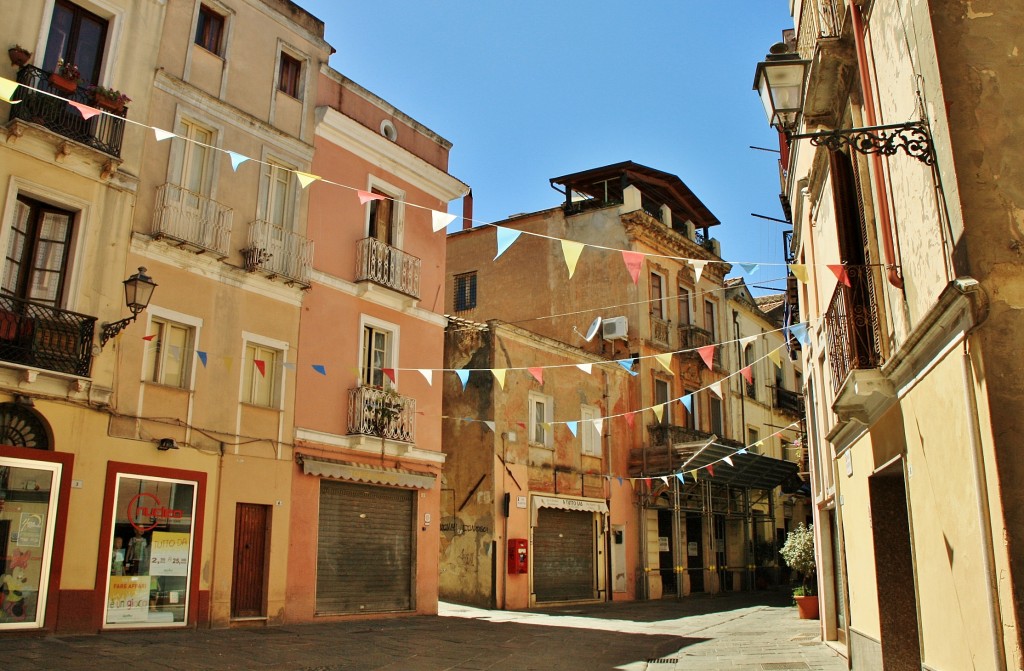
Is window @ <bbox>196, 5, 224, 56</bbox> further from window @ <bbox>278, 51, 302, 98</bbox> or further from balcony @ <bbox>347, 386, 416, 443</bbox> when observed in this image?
balcony @ <bbox>347, 386, 416, 443</bbox>

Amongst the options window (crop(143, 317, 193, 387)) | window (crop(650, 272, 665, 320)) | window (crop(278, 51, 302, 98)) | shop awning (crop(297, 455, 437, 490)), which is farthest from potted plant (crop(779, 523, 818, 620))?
window (crop(278, 51, 302, 98))

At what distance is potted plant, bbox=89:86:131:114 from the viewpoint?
1259 cm

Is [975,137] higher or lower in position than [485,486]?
higher

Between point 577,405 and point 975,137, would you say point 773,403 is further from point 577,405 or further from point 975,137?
point 975,137

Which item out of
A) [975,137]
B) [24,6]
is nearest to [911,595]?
[975,137]

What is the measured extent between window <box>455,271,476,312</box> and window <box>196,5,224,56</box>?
15.3 meters

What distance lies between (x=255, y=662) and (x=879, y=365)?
25.6 ft

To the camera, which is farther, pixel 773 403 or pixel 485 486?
pixel 773 403

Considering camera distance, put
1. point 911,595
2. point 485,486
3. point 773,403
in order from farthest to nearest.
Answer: point 773,403 < point 485,486 < point 911,595

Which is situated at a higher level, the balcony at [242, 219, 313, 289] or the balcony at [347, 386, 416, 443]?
the balcony at [242, 219, 313, 289]

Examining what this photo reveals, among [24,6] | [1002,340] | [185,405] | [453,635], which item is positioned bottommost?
[453,635]

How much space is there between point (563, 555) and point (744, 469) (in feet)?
29.0

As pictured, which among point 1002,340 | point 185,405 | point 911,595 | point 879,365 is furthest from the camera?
point 185,405

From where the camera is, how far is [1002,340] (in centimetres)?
522
